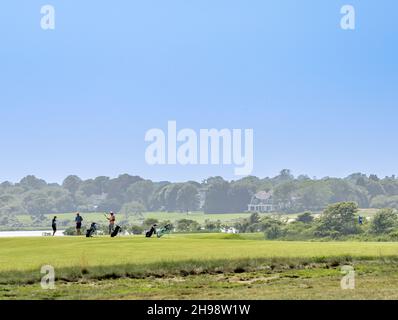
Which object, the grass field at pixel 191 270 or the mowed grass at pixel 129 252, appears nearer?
the grass field at pixel 191 270

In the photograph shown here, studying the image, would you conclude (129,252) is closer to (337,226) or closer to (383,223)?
(383,223)

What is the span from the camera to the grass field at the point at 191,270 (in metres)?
33.0

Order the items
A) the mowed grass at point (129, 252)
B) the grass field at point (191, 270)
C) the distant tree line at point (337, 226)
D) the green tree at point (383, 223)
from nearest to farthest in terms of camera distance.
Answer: the grass field at point (191, 270)
the mowed grass at point (129, 252)
the green tree at point (383, 223)
the distant tree line at point (337, 226)

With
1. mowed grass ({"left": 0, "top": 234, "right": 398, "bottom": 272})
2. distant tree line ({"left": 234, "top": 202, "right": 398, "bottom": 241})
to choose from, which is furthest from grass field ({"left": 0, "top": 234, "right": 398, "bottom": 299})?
distant tree line ({"left": 234, "top": 202, "right": 398, "bottom": 241})

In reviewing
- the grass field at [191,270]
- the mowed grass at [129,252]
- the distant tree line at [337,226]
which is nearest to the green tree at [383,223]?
the distant tree line at [337,226]

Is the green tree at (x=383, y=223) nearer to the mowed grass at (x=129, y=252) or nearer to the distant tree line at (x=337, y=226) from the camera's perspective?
the distant tree line at (x=337, y=226)

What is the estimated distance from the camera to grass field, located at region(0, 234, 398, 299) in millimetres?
32969

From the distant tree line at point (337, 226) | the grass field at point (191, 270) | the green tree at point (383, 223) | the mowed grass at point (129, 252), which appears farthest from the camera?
the distant tree line at point (337, 226)

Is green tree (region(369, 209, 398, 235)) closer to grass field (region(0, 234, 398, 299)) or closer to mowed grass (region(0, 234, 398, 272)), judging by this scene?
mowed grass (region(0, 234, 398, 272))

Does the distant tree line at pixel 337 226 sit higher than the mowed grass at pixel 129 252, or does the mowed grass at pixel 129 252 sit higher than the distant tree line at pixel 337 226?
the mowed grass at pixel 129 252

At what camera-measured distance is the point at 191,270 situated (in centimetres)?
4212
